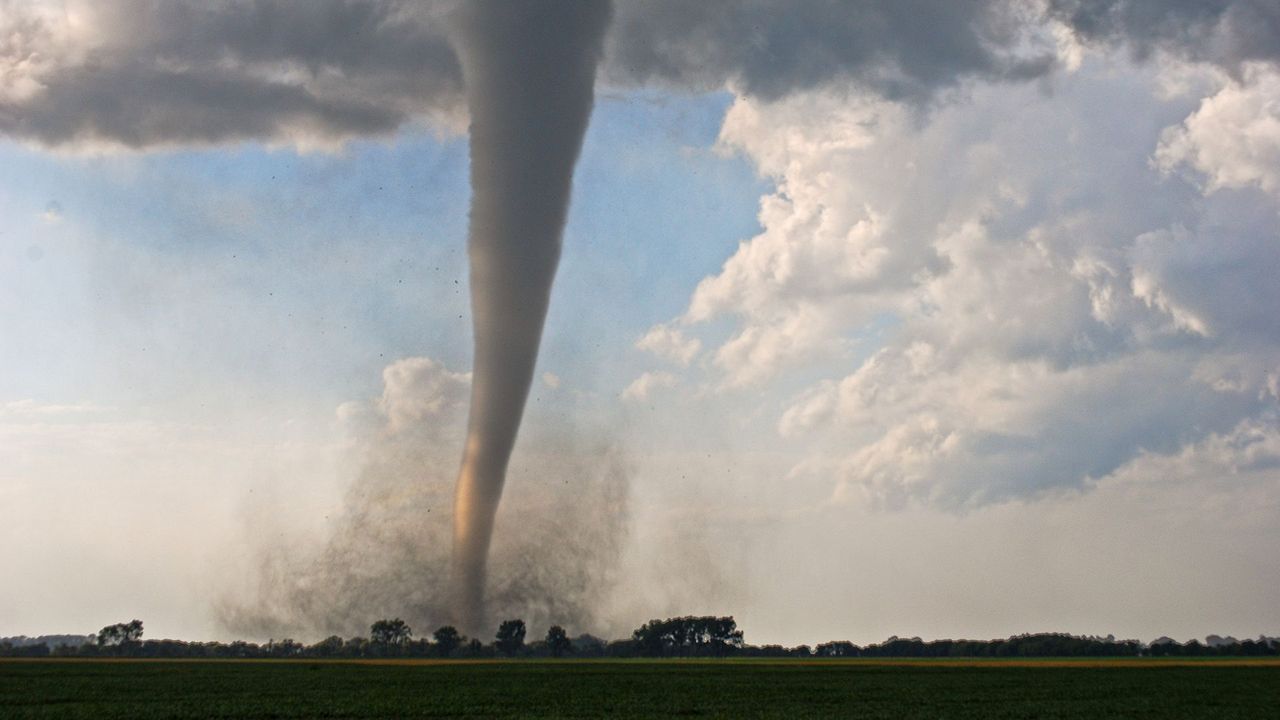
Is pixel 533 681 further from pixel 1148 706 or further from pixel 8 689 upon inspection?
pixel 1148 706

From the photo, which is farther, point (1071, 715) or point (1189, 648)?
point (1189, 648)

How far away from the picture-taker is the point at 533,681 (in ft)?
238

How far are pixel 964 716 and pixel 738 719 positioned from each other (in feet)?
36.4

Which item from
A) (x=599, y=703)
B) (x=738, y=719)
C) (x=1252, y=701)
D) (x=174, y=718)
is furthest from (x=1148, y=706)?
(x=174, y=718)

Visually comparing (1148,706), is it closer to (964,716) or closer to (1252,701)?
(1252,701)

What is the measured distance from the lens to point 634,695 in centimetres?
5772

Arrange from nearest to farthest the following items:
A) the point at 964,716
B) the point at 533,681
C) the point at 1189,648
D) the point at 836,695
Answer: the point at 964,716, the point at 836,695, the point at 533,681, the point at 1189,648

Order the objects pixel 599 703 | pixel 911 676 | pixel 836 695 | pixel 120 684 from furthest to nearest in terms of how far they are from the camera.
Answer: pixel 911 676
pixel 120 684
pixel 836 695
pixel 599 703

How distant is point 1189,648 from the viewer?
173250 millimetres

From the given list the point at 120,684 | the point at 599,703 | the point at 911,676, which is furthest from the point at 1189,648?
the point at 120,684

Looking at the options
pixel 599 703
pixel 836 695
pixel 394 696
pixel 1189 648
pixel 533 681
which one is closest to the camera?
pixel 599 703

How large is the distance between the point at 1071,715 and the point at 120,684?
5885 cm

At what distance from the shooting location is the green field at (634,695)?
1859 inches

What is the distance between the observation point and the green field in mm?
47219
